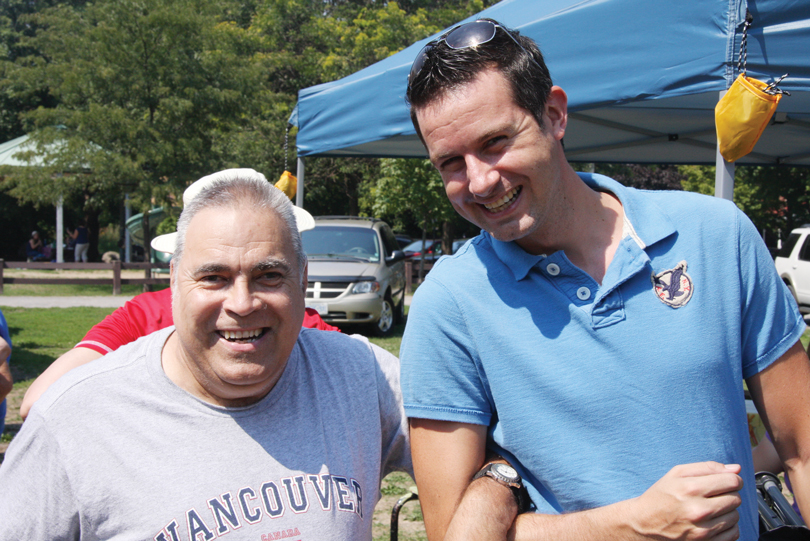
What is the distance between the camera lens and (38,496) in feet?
4.92

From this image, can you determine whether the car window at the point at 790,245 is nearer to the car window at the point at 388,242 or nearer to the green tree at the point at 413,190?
the green tree at the point at 413,190

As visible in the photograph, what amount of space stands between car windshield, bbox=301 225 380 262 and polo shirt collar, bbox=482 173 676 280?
8.52 metres

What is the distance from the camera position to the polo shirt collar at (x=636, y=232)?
144cm

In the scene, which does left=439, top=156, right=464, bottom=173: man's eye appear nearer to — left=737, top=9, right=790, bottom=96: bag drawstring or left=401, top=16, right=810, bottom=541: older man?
left=401, top=16, right=810, bottom=541: older man

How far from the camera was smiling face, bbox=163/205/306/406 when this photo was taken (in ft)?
5.13

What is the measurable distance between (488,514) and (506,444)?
0.16m

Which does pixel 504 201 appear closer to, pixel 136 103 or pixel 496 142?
pixel 496 142

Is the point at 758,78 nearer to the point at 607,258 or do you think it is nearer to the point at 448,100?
the point at 607,258

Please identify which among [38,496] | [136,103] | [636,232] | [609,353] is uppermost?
[136,103]

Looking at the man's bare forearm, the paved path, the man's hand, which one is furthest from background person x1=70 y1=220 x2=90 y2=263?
the man's hand

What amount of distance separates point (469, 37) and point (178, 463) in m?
1.20

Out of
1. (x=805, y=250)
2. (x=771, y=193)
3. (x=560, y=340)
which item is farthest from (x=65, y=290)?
(x=771, y=193)

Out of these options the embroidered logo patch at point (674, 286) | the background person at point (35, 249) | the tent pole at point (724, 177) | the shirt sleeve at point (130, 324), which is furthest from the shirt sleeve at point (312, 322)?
the background person at point (35, 249)

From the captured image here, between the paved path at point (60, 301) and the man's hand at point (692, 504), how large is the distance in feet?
44.3
